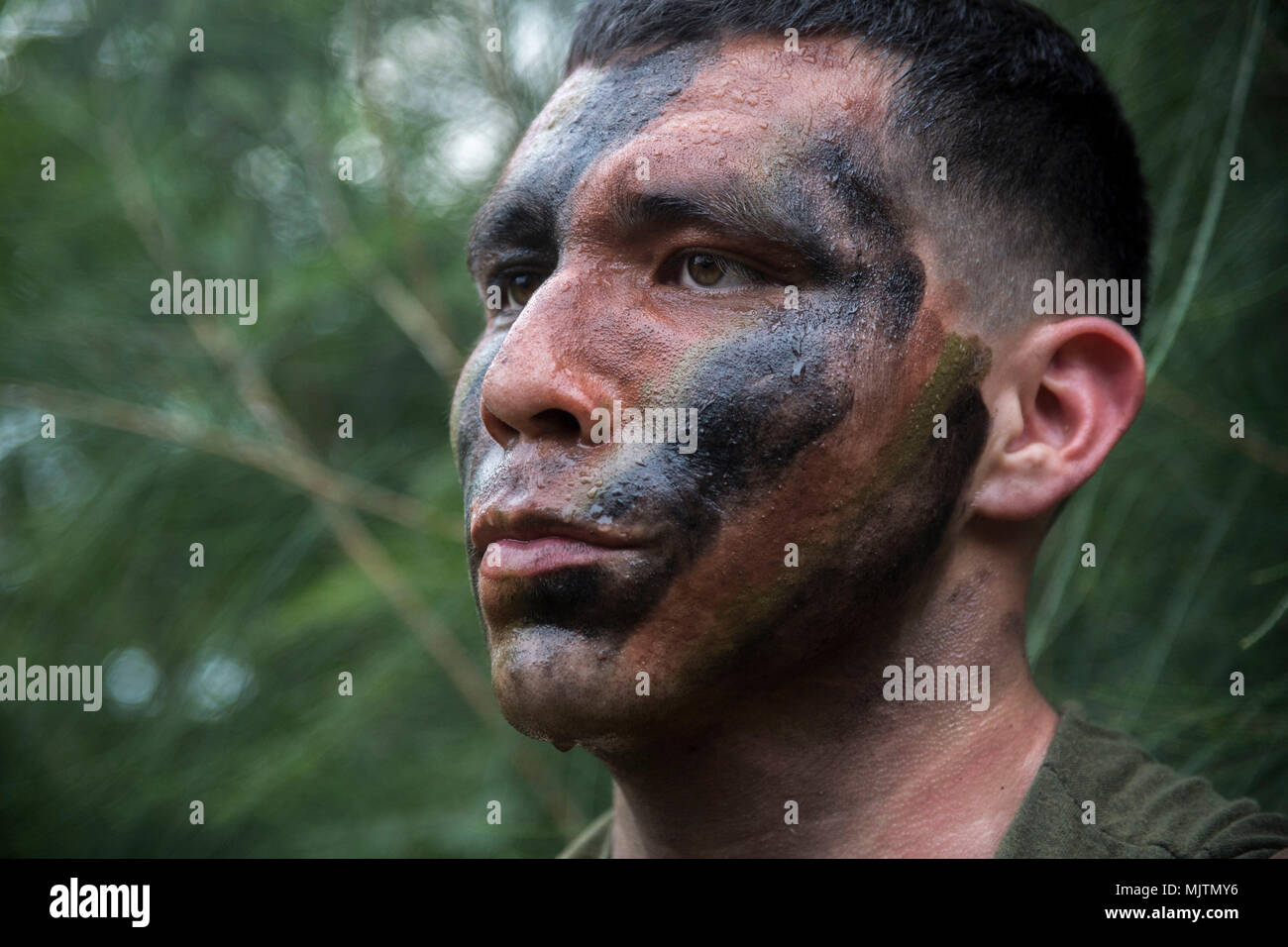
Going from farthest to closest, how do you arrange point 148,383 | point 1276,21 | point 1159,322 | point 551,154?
point 148,383 → point 1159,322 → point 1276,21 → point 551,154

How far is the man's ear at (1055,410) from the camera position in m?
1.65

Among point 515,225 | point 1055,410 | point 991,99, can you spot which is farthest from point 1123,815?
point 515,225

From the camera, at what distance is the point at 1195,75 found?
2338 mm

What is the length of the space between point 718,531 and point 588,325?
289mm

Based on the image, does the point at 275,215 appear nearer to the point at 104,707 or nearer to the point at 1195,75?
the point at 104,707

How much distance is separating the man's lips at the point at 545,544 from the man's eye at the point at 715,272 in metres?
0.33

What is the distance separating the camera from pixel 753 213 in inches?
61.4

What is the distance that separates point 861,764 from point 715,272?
62 cm

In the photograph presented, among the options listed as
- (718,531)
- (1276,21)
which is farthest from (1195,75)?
(718,531)

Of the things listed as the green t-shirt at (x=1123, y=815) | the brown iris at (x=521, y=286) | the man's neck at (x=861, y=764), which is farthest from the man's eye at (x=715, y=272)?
the green t-shirt at (x=1123, y=815)

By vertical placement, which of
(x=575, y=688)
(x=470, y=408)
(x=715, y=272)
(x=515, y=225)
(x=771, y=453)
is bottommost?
(x=575, y=688)

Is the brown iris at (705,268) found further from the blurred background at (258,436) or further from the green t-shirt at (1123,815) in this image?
the blurred background at (258,436)

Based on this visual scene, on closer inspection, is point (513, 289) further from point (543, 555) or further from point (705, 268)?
point (543, 555)

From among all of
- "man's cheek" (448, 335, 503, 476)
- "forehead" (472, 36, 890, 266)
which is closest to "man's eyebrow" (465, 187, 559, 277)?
"forehead" (472, 36, 890, 266)
